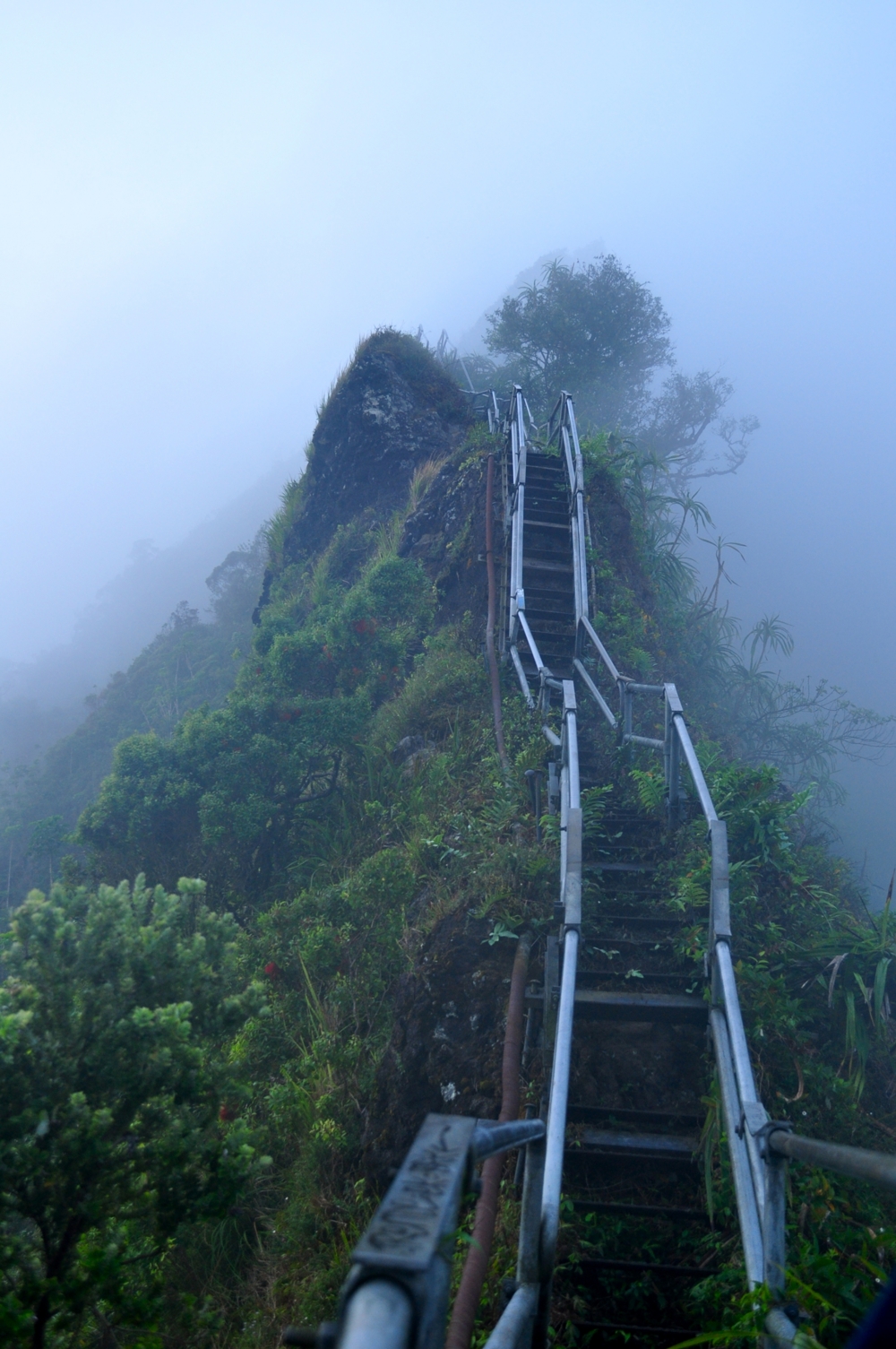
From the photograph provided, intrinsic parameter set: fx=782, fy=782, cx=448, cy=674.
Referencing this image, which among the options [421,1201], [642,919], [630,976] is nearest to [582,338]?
[642,919]

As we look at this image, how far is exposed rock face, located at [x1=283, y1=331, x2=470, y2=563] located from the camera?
15516mm

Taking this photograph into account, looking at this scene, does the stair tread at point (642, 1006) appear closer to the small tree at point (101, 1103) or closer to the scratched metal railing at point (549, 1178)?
the scratched metal railing at point (549, 1178)

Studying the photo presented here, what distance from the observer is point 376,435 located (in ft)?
51.9

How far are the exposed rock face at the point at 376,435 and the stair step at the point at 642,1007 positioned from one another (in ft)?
39.6

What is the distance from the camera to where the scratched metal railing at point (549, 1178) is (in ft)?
2.90

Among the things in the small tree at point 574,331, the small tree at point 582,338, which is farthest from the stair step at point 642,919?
the small tree at point 574,331

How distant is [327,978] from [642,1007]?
135 inches

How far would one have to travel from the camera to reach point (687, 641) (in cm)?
1247

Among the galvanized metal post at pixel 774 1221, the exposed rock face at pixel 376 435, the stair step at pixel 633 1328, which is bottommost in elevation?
the stair step at pixel 633 1328

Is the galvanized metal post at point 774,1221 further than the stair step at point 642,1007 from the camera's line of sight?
No

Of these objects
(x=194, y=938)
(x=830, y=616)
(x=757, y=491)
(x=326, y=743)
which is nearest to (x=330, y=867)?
(x=326, y=743)

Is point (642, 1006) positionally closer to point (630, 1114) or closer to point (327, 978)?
point (630, 1114)

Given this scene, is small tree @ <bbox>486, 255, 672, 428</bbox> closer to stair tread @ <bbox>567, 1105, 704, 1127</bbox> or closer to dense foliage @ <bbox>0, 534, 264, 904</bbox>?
dense foliage @ <bbox>0, 534, 264, 904</bbox>

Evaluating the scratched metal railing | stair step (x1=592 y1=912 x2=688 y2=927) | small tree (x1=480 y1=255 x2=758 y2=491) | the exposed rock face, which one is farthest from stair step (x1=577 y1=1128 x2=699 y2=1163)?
small tree (x1=480 y1=255 x2=758 y2=491)
